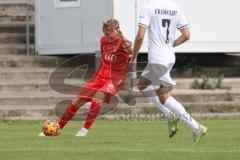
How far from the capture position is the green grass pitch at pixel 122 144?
10.6m

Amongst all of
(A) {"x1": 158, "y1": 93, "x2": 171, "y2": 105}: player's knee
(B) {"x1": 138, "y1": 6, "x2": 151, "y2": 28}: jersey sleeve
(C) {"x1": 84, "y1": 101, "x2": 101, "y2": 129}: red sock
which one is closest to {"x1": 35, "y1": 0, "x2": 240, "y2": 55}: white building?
(C) {"x1": 84, "y1": 101, "x2": 101, "y2": 129}: red sock

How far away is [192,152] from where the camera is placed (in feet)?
36.1

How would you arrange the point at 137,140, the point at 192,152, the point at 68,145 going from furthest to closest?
the point at 137,140 → the point at 68,145 → the point at 192,152

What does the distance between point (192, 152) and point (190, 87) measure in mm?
12461

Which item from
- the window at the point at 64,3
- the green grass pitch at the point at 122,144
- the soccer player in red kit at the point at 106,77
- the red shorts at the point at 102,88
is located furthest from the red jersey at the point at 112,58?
the window at the point at 64,3

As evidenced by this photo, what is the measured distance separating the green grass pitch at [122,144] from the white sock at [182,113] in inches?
11.2

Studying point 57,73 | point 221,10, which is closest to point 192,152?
point 57,73

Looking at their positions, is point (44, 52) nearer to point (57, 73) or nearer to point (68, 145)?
point (57, 73)

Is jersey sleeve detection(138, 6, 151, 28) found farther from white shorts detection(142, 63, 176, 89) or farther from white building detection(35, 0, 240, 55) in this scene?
white building detection(35, 0, 240, 55)

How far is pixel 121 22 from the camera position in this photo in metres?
23.6

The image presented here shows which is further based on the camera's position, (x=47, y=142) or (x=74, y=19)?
(x=74, y=19)

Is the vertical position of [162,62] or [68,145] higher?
[162,62]

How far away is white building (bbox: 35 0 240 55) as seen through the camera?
2361 cm

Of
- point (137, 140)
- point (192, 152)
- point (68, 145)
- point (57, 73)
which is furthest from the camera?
point (57, 73)
